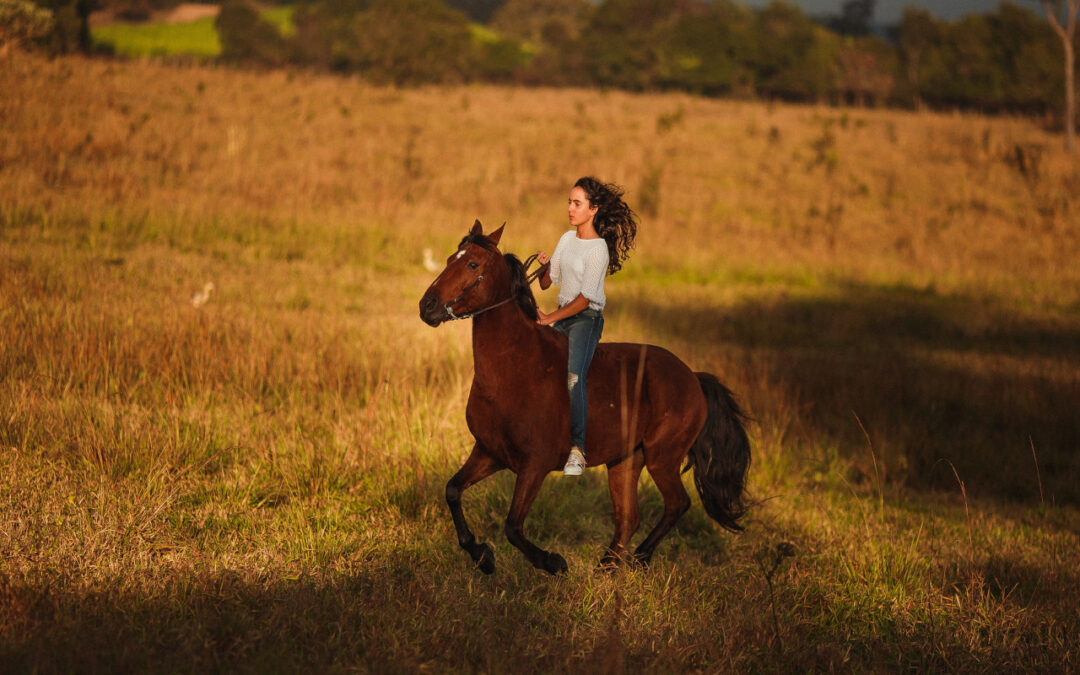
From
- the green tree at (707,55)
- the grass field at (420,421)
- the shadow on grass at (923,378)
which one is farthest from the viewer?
the green tree at (707,55)

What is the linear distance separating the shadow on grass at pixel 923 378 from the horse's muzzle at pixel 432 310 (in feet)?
16.2

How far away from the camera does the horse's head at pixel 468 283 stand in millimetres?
4676

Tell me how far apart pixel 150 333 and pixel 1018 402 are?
1096 centimetres

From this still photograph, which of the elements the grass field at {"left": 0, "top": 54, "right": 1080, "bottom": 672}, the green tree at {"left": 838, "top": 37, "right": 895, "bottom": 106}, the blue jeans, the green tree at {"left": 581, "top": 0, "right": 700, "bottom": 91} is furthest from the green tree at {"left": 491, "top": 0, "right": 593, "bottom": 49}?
the blue jeans

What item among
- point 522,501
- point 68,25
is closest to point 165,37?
point 68,25

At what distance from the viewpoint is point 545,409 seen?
5.16m

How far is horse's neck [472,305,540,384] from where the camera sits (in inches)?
198

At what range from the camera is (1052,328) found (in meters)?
18.2

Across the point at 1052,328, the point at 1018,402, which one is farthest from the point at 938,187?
the point at 1018,402

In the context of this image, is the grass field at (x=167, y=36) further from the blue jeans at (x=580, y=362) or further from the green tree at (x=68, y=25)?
the blue jeans at (x=580, y=362)

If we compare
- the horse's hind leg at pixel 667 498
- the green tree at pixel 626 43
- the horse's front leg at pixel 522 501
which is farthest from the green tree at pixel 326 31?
the horse's front leg at pixel 522 501

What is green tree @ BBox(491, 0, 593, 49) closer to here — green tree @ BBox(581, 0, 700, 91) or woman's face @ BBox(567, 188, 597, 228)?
green tree @ BBox(581, 0, 700, 91)

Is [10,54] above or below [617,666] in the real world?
above

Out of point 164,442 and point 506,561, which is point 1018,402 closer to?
point 506,561
